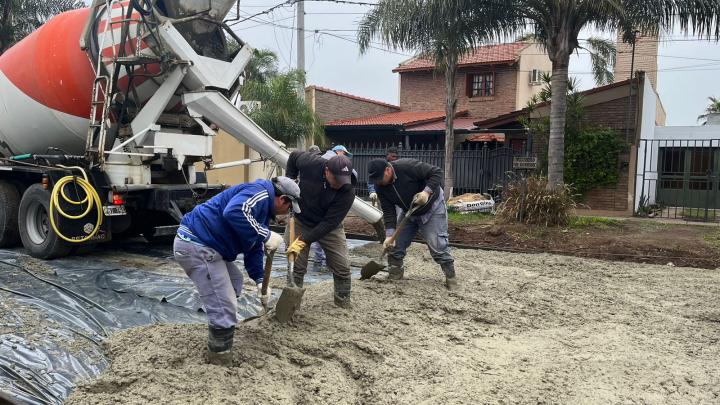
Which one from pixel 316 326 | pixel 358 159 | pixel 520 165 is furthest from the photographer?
pixel 358 159

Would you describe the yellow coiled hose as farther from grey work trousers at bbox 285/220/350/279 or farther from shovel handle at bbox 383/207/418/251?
shovel handle at bbox 383/207/418/251

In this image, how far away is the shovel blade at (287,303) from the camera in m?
4.75

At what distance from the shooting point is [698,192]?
1570 cm

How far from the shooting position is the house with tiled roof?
2308 centimetres

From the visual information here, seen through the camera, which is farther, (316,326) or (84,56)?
(84,56)

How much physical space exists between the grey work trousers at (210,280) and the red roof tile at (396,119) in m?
18.4

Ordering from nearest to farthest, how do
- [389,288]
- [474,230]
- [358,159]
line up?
[389,288]
[474,230]
[358,159]

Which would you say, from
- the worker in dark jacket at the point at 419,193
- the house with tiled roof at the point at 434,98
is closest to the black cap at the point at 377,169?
the worker in dark jacket at the point at 419,193

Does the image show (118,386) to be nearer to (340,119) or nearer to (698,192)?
(698,192)

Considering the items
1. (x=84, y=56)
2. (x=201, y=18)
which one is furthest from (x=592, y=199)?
(x=84, y=56)

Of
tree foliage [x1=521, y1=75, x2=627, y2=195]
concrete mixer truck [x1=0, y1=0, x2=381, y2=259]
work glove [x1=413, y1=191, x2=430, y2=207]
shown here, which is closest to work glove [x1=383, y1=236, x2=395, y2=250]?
work glove [x1=413, y1=191, x2=430, y2=207]

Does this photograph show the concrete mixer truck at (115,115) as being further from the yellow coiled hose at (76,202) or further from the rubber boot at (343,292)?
the rubber boot at (343,292)

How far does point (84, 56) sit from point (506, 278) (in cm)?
593

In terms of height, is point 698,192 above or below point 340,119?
below
